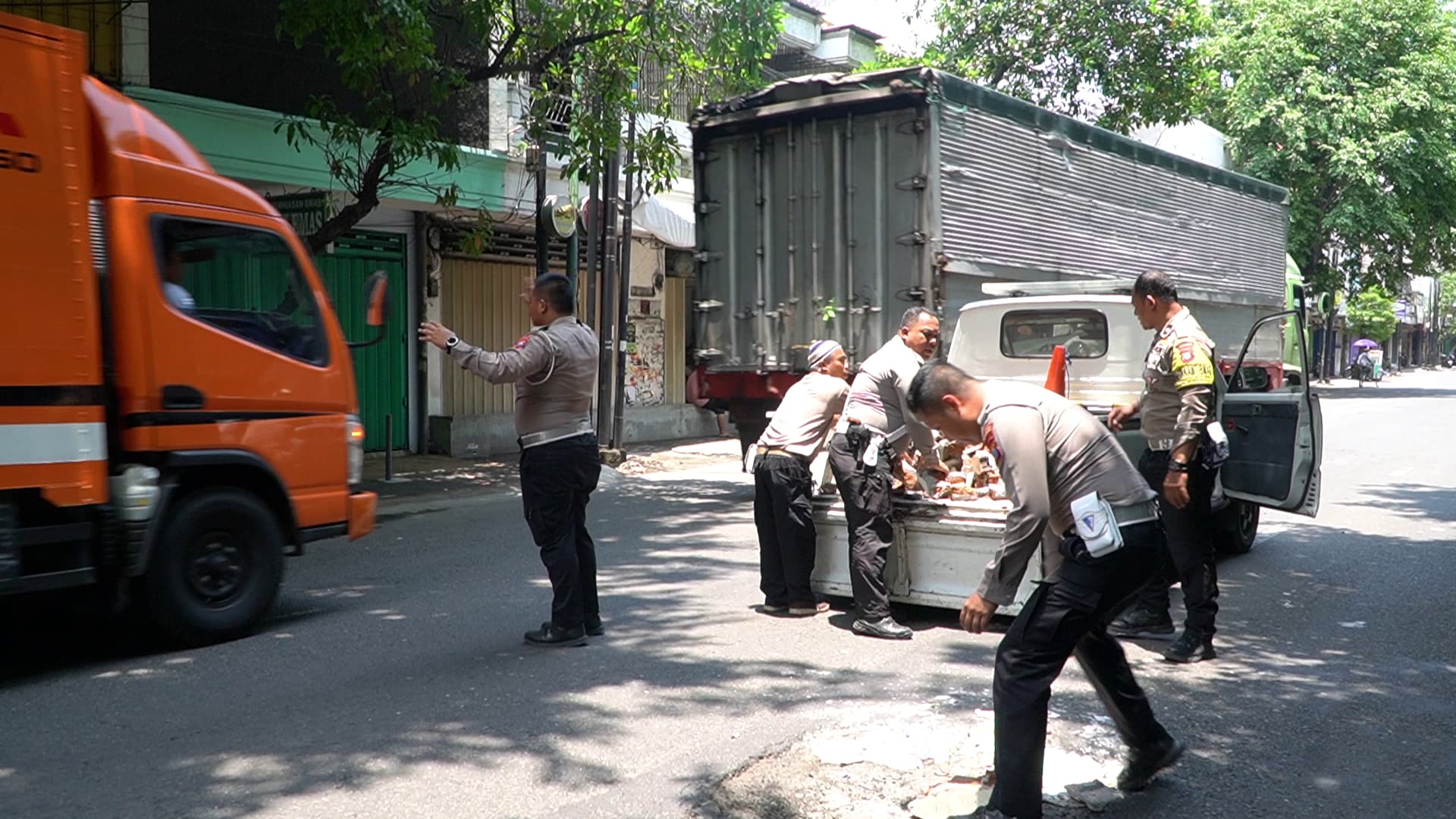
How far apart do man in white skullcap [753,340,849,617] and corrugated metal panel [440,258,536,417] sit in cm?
980

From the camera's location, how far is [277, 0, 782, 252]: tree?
1066 cm

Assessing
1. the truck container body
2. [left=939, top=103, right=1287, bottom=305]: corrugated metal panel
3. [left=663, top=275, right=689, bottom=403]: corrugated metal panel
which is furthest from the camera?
[left=663, top=275, right=689, bottom=403]: corrugated metal panel

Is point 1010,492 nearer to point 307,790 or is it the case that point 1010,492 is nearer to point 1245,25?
point 307,790

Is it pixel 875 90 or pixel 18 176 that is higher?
pixel 875 90

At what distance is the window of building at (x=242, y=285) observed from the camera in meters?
6.08

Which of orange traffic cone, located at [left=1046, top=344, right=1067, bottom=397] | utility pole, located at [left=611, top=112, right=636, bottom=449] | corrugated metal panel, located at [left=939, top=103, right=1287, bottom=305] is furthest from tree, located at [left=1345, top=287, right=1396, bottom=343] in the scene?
orange traffic cone, located at [left=1046, top=344, right=1067, bottom=397]

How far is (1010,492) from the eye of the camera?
3770 mm

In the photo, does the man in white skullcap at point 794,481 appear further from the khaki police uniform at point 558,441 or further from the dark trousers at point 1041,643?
the dark trousers at point 1041,643

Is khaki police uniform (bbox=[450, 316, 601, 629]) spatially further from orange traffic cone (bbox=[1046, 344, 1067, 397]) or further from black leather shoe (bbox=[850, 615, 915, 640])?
orange traffic cone (bbox=[1046, 344, 1067, 397])

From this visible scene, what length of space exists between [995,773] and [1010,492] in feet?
2.83

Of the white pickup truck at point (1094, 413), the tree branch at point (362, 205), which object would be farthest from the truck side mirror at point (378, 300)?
the tree branch at point (362, 205)

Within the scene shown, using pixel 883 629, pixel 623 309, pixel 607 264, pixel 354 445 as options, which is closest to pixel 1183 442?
pixel 883 629

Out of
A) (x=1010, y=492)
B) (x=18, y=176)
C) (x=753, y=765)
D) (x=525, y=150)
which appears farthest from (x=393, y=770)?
(x=525, y=150)

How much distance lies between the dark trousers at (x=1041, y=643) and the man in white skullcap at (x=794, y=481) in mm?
3035
